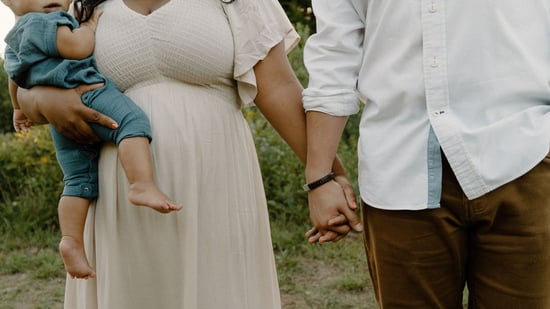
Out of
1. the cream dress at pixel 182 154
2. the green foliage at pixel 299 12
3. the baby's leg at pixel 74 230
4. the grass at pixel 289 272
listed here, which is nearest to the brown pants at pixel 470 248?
the cream dress at pixel 182 154

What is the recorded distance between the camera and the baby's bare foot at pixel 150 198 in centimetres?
219

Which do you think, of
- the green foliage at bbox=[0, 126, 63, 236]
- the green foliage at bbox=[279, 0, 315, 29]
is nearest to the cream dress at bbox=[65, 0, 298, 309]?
the green foliage at bbox=[0, 126, 63, 236]

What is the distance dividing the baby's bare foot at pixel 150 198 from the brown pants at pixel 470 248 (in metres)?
0.57

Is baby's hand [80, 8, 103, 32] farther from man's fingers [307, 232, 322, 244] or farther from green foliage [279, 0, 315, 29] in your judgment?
green foliage [279, 0, 315, 29]

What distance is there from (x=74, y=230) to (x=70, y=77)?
46 cm

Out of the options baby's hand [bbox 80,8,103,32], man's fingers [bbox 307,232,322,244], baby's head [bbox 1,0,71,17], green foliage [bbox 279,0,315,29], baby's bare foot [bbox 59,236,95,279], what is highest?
baby's head [bbox 1,0,71,17]

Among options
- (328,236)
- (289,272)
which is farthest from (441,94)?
(289,272)

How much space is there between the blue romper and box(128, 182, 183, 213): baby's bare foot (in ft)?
0.49

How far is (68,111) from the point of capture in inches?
90.4

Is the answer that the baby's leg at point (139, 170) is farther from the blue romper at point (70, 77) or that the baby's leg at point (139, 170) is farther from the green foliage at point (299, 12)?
the green foliage at point (299, 12)

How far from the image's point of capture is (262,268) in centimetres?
252

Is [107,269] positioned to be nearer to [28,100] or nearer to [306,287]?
[28,100]

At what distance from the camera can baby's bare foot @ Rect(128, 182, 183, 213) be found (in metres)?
2.19

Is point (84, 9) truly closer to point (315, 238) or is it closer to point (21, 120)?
point (21, 120)
